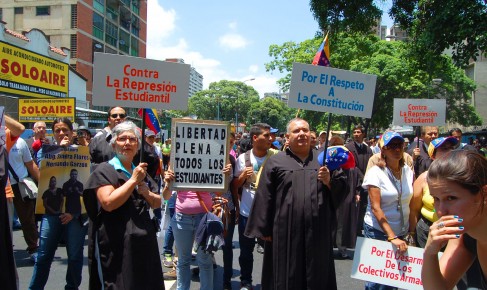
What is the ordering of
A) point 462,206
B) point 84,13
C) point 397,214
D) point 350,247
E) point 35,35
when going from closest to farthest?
point 462,206, point 397,214, point 350,247, point 35,35, point 84,13

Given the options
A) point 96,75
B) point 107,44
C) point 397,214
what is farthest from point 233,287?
point 107,44

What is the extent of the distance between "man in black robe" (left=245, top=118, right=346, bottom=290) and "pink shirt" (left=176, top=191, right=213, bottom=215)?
660 mm

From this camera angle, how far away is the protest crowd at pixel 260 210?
193 centimetres

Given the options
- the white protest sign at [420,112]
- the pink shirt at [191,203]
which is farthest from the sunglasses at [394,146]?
the white protest sign at [420,112]

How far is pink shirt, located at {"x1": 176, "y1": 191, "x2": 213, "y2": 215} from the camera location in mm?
4434

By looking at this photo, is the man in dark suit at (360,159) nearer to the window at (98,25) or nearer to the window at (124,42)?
the window at (98,25)

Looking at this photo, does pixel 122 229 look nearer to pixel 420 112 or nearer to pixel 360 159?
pixel 360 159

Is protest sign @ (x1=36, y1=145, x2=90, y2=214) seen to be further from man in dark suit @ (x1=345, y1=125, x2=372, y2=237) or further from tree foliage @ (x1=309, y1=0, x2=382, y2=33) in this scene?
tree foliage @ (x1=309, y1=0, x2=382, y2=33)

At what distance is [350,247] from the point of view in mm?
7055

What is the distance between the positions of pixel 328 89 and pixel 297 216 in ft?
4.06

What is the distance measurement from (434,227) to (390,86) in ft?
97.0

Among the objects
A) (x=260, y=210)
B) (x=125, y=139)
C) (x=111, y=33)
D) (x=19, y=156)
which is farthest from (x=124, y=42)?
(x=125, y=139)

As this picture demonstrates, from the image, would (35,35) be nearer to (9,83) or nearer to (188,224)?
(9,83)

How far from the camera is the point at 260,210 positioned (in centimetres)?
396
